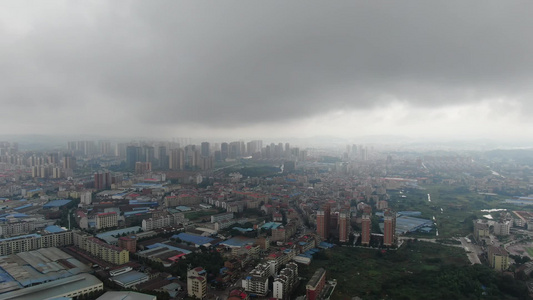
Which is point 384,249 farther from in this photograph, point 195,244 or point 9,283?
point 9,283

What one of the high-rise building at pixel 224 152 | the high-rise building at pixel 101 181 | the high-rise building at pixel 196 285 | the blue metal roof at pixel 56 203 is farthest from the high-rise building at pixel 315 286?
the high-rise building at pixel 224 152

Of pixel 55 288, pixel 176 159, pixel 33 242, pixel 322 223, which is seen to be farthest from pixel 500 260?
pixel 176 159

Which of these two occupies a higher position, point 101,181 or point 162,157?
point 162,157

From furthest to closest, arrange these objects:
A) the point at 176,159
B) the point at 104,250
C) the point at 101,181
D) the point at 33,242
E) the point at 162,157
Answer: the point at 162,157
the point at 176,159
the point at 101,181
the point at 33,242
the point at 104,250

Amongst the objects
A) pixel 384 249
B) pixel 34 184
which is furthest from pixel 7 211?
pixel 384 249

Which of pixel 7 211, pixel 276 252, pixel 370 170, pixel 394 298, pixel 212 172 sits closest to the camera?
pixel 394 298

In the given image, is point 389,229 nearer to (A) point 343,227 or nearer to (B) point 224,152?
(A) point 343,227

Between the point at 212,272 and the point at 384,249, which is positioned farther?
the point at 384,249

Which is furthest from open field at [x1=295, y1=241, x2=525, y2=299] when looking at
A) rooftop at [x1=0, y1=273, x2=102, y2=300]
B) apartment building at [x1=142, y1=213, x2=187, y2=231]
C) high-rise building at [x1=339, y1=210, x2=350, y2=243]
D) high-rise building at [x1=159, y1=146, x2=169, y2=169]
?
high-rise building at [x1=159, y1=146, x2=169, y2=169]

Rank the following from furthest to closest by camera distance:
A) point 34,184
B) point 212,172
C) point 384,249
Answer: point 212,172 → point 34,184 → point 384,249

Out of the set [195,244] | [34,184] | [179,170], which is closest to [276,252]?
[195,244]

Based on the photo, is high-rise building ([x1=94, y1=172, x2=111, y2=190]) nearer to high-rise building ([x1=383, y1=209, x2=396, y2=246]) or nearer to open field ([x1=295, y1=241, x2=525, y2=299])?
open field ([x1=295, y1=241, x2=525, y2=299])
